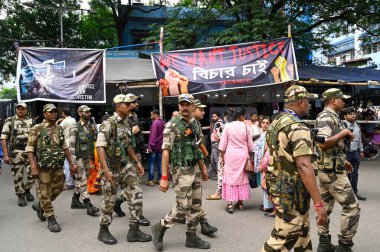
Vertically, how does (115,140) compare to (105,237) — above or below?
above

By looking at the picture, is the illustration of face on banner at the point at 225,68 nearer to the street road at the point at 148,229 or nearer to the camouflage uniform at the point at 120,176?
the street road at the point at 148,229

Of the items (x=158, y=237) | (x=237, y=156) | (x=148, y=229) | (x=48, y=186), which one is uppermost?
(x=237, y=156)

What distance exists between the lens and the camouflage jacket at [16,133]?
665 centimetres

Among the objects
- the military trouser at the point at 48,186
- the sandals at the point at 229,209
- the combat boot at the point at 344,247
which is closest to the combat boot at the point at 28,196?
the military trouser at the point at 48,186

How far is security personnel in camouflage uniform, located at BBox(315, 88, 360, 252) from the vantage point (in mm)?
3865

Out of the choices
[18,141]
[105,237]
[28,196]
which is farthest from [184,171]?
[28,196]

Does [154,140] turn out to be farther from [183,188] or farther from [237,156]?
[183,188]

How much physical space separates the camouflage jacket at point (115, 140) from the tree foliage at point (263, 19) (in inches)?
295

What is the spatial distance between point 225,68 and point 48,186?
5314mm

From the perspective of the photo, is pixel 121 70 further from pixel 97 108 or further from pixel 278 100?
pixel 278 100

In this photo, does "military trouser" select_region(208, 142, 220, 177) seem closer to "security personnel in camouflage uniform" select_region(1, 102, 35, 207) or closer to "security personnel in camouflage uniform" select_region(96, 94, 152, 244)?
"security personnel in camouflage uniform" select_region(96, 94, 152, 244)

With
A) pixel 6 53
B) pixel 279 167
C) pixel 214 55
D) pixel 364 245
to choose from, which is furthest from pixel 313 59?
Answer: pixel 6 53

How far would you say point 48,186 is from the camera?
16.9 ft

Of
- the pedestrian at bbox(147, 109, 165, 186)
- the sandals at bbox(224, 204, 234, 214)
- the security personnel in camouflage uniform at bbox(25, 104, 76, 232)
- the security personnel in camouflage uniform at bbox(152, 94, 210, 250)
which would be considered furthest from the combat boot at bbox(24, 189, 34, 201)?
the sandals at bbox(224, 204, 234, 214)
